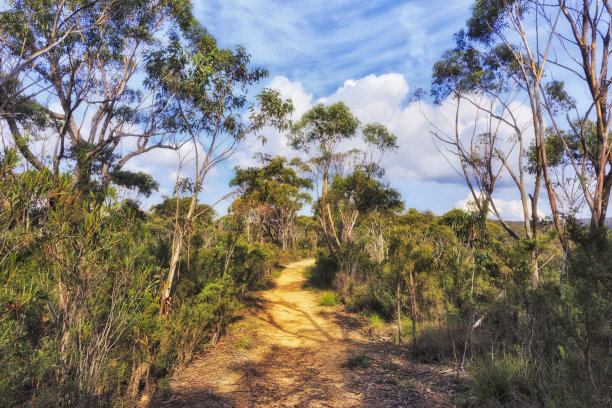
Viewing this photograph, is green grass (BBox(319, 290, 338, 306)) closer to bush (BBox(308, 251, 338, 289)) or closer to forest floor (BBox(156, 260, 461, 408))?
forest floor (BBox(156, 260, 461, 408))

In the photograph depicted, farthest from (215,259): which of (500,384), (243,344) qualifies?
(500,384)

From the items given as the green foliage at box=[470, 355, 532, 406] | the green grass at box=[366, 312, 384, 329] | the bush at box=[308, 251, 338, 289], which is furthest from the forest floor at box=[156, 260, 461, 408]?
the bush at box=[308, 251, 338, 289]

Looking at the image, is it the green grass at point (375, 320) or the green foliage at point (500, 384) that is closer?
the green foliage at point (500, 384)

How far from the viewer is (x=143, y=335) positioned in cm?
447

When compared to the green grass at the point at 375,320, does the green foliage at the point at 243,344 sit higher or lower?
lower

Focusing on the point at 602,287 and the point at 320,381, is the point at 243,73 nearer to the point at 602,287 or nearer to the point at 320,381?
the point at 320,381

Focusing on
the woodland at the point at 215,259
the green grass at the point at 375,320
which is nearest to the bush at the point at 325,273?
the woodland at the point at 215,259

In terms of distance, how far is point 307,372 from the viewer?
5684 mm

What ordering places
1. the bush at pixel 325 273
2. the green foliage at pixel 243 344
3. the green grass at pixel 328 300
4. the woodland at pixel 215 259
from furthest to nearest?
the bush at pixel 325 273
the green grass at pixel 328 300
the green foliage at pixel 243 344
the woodland at pixel 215 259

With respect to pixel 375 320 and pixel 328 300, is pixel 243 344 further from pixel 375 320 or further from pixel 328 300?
pixel 328 300

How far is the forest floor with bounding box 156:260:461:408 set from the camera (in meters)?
4.45

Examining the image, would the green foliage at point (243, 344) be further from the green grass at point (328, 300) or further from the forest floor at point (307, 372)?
the green grass at point (328, 300)

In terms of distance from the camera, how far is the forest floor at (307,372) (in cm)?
445

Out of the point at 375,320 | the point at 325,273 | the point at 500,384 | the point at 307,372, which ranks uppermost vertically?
the point at 325,273
